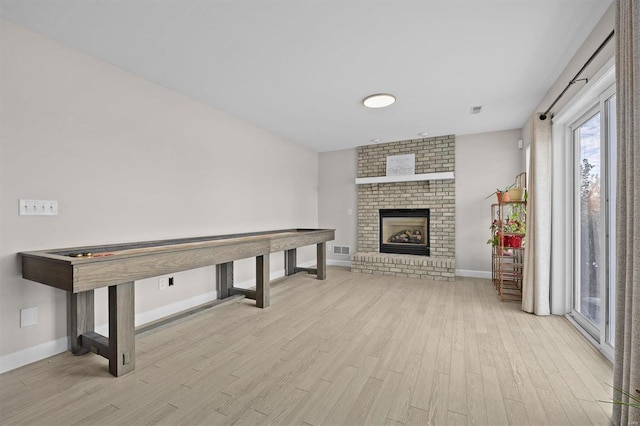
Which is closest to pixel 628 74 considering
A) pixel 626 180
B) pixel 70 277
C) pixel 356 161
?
pixel 626 180

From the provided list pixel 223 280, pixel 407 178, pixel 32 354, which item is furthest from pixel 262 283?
pixel 407 178

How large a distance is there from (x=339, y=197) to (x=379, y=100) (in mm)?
2938

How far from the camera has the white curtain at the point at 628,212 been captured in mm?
1318

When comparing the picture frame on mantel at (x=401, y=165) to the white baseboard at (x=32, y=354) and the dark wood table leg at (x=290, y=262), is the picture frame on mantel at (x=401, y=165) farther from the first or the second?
the white baseboard at (x=32, y=354)

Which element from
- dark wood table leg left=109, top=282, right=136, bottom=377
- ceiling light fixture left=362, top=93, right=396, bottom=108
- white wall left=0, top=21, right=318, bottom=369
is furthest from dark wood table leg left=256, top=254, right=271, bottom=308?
ceiling light fixture left=362, top=93, right=396, bottom=108

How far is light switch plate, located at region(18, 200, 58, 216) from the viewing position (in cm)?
211

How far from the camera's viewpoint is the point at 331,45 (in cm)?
234

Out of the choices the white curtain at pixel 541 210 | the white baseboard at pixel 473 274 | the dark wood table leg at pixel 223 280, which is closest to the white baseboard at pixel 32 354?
the dark wood table leg at pixel 223 280

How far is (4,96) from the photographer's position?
204 cm

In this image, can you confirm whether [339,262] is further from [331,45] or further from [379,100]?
[331,45]

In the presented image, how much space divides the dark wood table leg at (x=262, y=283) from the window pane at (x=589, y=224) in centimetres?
311

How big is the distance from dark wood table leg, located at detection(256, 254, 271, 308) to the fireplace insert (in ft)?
9.83

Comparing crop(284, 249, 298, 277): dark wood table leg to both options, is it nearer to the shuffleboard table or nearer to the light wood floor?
the light wood floor

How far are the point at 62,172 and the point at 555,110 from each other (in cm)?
459
